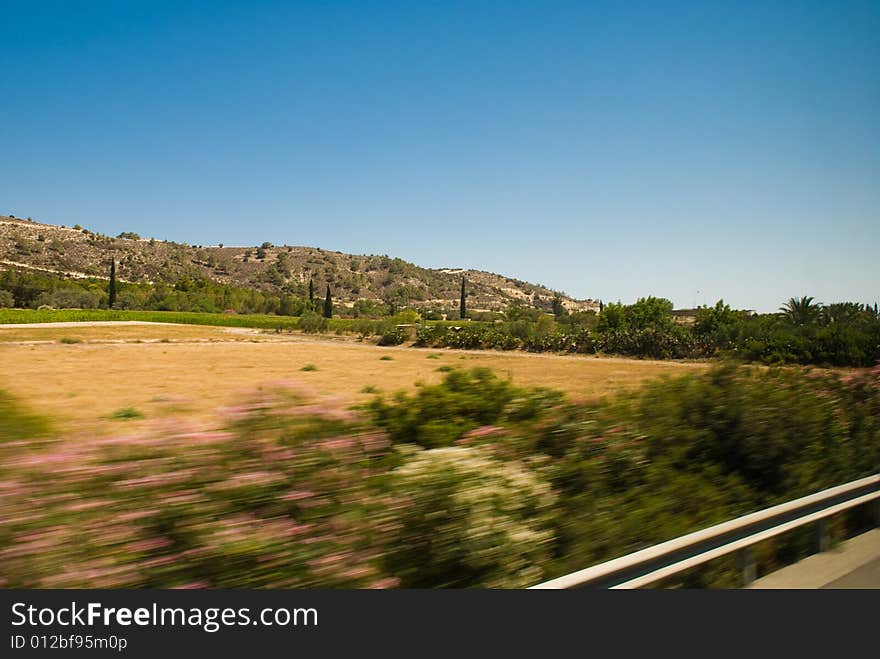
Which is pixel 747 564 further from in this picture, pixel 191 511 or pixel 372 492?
pixel 191 511

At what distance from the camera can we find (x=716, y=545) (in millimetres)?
4461

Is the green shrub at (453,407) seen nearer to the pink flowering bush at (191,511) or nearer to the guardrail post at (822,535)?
the pink flowering bush at (191,511)

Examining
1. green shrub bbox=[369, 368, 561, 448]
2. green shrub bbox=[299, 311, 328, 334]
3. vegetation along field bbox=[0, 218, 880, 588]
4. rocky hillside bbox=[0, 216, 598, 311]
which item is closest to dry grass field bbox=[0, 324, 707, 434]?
vegetation along field bbox=[0, 218, 880, 588]

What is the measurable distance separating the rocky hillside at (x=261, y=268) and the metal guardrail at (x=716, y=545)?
5162 inches

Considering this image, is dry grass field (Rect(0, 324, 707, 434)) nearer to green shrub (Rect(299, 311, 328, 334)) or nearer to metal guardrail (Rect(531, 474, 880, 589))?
metal guardrail (Rect(531, 474, 880, 589))

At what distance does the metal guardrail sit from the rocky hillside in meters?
131

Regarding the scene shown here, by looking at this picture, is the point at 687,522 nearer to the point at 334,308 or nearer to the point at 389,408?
the point at 389,408

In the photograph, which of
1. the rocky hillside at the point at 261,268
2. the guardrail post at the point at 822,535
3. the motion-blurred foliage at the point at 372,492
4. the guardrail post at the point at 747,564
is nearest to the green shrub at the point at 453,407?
the motion-blurred foliage at the point at 372,492

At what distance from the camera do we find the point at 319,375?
2928 centimetres

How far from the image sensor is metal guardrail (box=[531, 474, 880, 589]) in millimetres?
3520

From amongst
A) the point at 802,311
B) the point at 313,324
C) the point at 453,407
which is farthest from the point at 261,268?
the point at 453,407

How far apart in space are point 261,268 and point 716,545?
161556mm

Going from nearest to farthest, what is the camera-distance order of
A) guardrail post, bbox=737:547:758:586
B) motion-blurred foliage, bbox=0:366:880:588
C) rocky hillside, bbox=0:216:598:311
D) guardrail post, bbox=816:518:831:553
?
motion-blurred foliage, bbox=0:366:880:588
guardrail post, bbox=737:547:758:586
guardrail post, bbox=816:518:831:553
rocky hillside, bbox=0:216:598:311

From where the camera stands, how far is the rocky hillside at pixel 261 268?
12331cm
